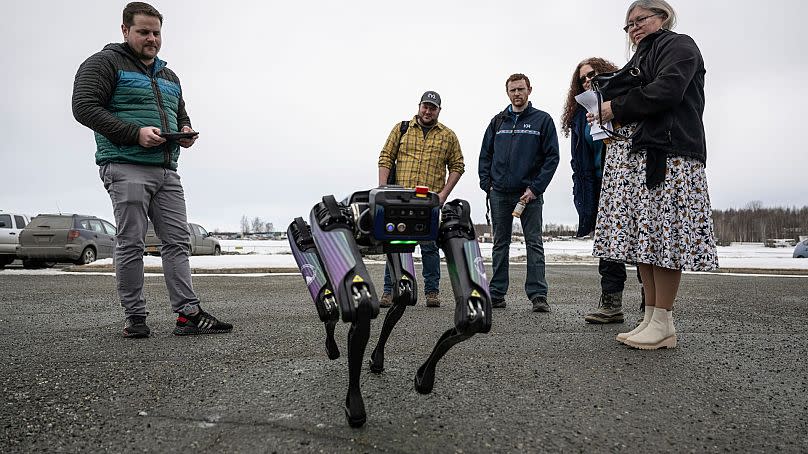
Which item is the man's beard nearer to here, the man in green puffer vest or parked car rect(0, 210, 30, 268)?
the man in green puffer vest

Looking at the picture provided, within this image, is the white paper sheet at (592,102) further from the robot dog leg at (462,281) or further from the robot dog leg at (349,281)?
the robot dog leg at (349,281)

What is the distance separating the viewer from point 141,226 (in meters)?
3.39

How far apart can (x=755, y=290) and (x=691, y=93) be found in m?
4.60

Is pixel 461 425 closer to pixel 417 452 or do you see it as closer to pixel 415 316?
pixel 417 452

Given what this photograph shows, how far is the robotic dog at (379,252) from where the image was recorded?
1610 mm

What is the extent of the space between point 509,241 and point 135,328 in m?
3.33

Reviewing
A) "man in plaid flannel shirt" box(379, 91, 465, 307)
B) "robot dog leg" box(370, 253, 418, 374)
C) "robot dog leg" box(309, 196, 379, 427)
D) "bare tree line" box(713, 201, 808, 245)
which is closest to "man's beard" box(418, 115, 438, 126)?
"man in plaid flannel shirt" box(379, 91, 465, 307)

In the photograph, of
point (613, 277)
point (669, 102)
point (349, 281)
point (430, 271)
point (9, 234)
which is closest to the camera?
point (349, 281)

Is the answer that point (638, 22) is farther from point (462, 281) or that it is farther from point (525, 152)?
point (462, 281)

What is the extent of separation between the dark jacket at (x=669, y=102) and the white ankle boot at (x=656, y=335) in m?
0.98

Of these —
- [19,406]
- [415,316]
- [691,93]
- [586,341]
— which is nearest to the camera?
[19,406]

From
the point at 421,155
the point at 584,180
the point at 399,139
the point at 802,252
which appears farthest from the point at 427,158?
the point at 802,252

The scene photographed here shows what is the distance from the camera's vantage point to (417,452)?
1543 mm

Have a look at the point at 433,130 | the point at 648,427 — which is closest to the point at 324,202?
the point at 648,427
